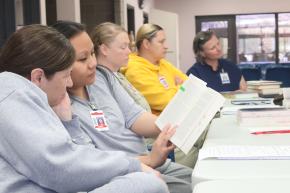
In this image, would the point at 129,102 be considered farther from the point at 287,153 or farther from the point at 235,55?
the point at 235,55

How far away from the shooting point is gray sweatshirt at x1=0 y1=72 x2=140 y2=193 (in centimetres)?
97

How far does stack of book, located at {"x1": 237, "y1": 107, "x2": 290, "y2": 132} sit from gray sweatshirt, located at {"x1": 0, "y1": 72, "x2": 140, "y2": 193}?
105 cm

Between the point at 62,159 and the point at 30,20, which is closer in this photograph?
the point at 62,159

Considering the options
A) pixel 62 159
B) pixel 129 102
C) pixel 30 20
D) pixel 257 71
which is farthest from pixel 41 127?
pixel 257 71

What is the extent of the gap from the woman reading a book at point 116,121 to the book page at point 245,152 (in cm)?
31

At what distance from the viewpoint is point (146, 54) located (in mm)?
3027

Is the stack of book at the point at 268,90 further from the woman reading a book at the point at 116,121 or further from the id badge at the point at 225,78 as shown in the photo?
the woman reading a book at the point at 116,121

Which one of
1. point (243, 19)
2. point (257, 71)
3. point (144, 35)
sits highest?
point (243, 19)

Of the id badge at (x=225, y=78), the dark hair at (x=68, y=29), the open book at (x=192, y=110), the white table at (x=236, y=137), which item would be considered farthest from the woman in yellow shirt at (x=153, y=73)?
the dark hair at (x=68, y=29)

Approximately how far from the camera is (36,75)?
1.11 metres

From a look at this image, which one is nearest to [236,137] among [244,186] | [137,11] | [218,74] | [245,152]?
[245,152]

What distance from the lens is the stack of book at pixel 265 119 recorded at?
191 cm

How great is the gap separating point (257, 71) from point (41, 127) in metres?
6.98

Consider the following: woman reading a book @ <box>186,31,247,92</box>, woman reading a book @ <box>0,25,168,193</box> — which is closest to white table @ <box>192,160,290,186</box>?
woman reading a book @ <box>0,25,168,193</box>
